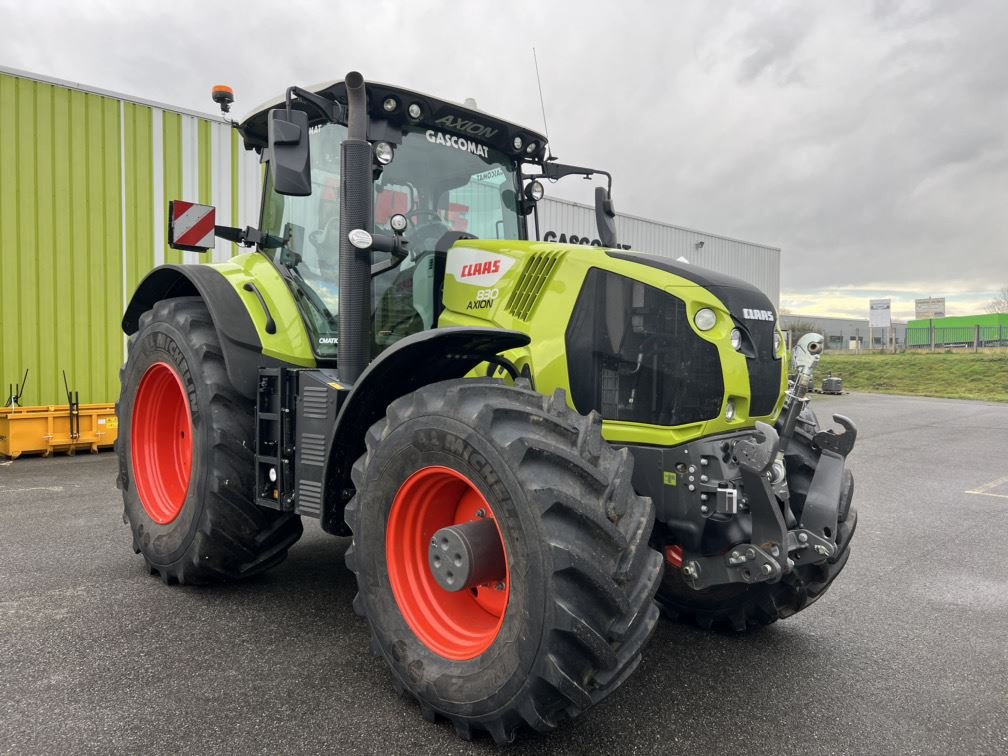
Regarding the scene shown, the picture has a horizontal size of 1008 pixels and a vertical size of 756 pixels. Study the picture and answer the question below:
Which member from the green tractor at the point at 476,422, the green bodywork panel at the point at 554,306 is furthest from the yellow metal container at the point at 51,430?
the green bodywork panel at the point at 554,306

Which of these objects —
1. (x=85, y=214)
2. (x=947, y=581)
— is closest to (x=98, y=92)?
(x=85, y=214)

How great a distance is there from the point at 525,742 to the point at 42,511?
4.98 m

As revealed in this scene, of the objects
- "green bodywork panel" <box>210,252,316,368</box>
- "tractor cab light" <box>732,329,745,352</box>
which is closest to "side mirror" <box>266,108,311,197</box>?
"green bodywork panel" <box>210,252,316,368</box>

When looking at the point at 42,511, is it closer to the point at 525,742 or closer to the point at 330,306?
the point at 330,306

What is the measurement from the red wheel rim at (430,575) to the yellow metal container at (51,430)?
697 centimetres

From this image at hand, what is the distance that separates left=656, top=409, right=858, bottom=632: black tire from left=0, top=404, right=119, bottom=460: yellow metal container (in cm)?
730

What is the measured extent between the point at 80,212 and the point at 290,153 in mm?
7535

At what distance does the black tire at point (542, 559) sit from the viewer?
2221 mm

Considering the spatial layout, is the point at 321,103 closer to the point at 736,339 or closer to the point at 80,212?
the point at 736,339

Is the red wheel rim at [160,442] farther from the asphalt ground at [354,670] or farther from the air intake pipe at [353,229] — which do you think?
the air intake pipe at [353,229]

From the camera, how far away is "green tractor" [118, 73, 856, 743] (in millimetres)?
2326

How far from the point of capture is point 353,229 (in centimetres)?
316

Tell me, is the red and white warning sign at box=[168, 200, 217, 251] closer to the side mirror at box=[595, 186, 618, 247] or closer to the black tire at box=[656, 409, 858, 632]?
the side mirror at box=[595, 186, 618, 247]

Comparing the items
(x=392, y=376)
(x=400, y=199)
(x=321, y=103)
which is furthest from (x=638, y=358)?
(x=321, y=103)
